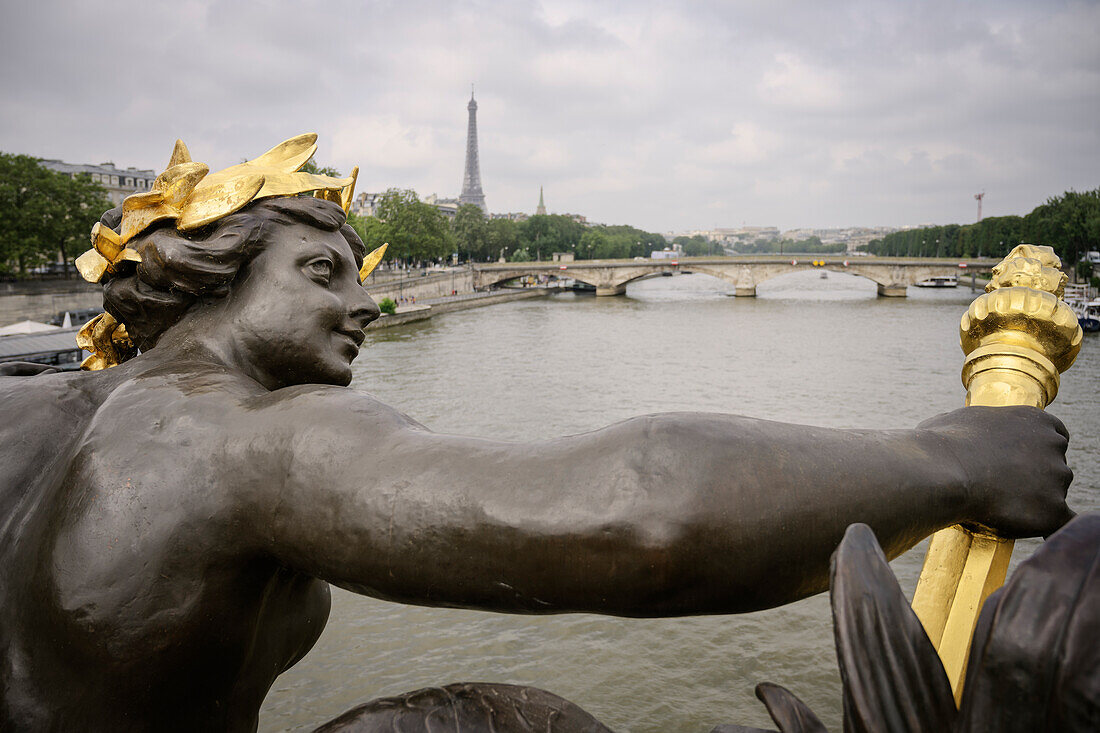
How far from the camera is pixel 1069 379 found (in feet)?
62.7

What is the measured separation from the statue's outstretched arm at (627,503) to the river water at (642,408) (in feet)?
18.0

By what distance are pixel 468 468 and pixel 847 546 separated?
0.39 meters

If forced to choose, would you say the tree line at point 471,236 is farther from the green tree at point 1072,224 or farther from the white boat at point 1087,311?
the green tree at point 1072,224

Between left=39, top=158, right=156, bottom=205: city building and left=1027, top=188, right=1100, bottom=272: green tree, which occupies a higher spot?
left=39, top=158, right=156, bottom=205: city building

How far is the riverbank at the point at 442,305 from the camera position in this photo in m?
31.4

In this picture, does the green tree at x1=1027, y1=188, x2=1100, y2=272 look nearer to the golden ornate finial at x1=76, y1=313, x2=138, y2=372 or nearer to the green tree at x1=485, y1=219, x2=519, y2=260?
the green tree at x1=485, y1=219, x2=519, y2=260

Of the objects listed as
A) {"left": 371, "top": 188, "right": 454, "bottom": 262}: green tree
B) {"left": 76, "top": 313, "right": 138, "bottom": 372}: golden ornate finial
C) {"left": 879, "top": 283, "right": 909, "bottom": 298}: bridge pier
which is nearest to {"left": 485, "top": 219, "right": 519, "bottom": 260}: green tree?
{"left": 371, "top": 188, "right": 454, "bottom": 262}: green tree

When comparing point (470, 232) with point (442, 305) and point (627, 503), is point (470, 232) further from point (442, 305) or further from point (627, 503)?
point (627, 503)

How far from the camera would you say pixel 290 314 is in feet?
4.16

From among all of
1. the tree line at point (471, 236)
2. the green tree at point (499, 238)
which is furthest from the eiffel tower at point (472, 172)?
the green tree at point (499, 238)

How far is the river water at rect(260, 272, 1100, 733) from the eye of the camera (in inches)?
248

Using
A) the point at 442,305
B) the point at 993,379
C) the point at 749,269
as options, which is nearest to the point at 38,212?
the point at 442,305

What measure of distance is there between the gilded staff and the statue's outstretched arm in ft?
0.95

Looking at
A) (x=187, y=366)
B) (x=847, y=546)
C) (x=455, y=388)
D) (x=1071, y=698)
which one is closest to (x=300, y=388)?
(x=187, y=366)
